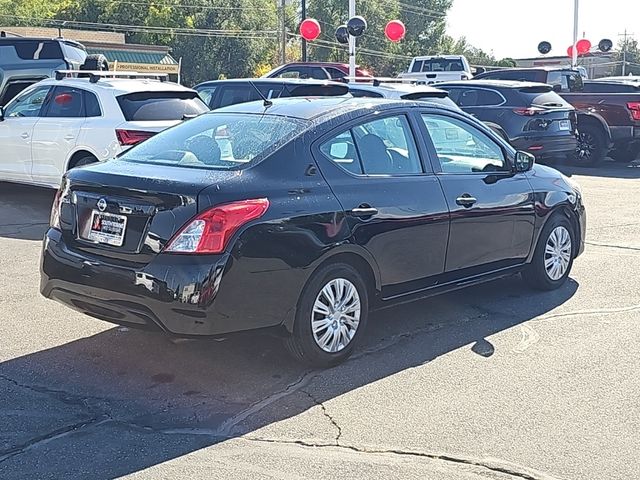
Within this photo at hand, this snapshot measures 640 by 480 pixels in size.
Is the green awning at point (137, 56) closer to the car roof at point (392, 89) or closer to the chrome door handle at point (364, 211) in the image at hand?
the car roof at point (392, 89)

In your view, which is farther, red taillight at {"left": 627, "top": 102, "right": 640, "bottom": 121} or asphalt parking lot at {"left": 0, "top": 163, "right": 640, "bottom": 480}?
red taillight at {"left": 627, "top": 102, "right": 640, "bottom": 121}

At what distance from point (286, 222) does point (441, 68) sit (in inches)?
1041

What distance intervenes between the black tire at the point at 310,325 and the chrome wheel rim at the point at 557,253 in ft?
7.72

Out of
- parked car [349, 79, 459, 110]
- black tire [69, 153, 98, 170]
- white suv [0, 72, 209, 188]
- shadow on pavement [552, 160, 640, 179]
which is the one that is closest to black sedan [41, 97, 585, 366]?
parked car [349, 79, 459, 110]

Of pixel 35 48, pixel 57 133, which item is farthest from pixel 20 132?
pixel 35 48

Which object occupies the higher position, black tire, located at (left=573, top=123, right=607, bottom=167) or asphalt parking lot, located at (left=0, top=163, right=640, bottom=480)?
black tire, located at (left=573, top=123, right=607, bottom=167)

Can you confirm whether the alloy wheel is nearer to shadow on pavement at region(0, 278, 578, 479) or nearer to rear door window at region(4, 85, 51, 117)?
rear door window at region(4, 85, 51, 117)

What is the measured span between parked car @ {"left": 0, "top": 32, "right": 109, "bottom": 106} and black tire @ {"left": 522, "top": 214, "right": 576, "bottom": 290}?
10.7m

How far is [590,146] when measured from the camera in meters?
17.4

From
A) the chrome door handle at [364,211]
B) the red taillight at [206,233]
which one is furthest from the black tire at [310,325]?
the red taillight at [206,233]

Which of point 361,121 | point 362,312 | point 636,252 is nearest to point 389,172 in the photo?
point 361,121

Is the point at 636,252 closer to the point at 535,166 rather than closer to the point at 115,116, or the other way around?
the point at 535,166

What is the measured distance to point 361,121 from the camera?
18.9 feet

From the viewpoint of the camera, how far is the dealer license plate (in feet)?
16.4
